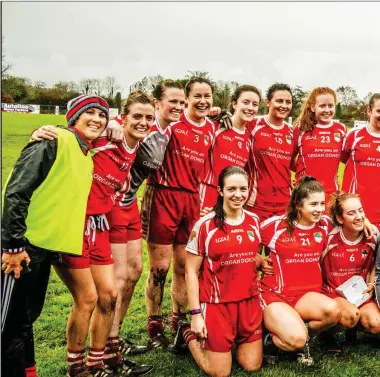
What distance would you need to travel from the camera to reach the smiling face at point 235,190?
4.16 meters

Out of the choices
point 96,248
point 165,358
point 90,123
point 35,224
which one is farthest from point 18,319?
point 165,358

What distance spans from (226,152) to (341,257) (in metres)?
1.55

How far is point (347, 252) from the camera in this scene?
4.65 meters

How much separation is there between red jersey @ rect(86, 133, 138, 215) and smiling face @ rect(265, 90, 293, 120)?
1885mm

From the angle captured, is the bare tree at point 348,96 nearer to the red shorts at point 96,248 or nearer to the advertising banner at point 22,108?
the advertising banner at point 22,108

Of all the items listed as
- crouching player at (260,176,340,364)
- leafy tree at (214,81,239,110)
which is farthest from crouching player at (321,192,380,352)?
leafy tree at (214,81,239,110)

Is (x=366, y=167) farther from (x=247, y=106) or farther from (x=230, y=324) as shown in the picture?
(x=230, y=324)

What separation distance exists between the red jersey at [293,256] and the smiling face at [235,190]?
496 mm

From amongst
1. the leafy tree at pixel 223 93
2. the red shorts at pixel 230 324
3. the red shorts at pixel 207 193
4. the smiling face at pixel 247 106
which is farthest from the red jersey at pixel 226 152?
the leafy tree at pixel 223 93

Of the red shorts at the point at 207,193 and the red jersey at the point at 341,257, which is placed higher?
the red shorts at the point at 207,193

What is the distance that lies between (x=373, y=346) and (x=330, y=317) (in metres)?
0.73

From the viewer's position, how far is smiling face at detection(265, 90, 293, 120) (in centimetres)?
525

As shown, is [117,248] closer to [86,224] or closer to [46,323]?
[86,224]

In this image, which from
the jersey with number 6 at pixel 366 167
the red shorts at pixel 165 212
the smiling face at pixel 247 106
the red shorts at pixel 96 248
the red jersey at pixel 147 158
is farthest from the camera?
the jersey with number 6 at pixel 366 167
